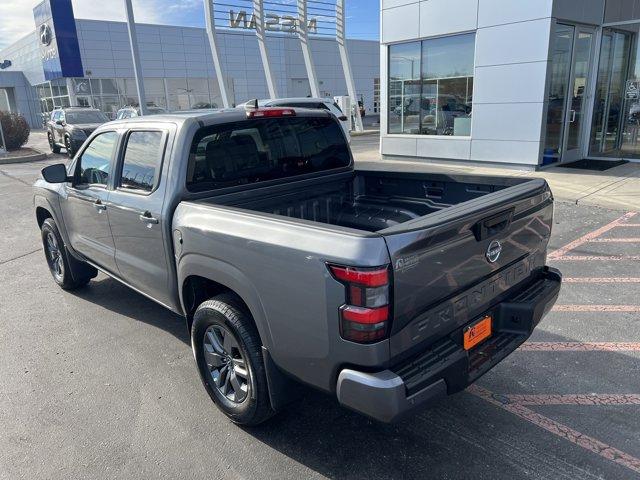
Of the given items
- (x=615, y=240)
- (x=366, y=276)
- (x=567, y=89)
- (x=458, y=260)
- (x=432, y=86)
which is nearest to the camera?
(x=366, y=276)

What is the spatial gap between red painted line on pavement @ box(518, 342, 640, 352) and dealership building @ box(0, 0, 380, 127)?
34.0m

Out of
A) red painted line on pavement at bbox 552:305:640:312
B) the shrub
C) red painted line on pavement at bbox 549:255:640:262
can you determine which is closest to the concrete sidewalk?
red painted line on pavement at bbox 549:255:640:262

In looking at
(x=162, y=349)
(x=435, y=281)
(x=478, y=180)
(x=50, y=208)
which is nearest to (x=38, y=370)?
(x=162, y=349)

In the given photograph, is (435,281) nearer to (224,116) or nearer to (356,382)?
(356,382)

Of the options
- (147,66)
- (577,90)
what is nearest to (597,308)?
(577,90)

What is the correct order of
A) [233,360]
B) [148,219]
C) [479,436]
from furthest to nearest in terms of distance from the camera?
1. [148,219]
2. [233,360]
3. [479,436]

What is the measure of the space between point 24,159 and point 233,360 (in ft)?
66.2

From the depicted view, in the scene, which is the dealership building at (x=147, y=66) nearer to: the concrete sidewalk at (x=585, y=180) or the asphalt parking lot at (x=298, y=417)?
the concrete sidewalk at (x=585, y=180)

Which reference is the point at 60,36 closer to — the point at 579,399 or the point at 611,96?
the point at 611,96

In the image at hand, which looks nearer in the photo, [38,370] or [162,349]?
[38,370]

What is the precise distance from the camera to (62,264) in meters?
5.45

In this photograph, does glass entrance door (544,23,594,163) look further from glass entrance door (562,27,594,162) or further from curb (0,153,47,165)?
curb (0,153,47,165)

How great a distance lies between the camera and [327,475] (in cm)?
272

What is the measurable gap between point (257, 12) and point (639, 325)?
72.6 ft
